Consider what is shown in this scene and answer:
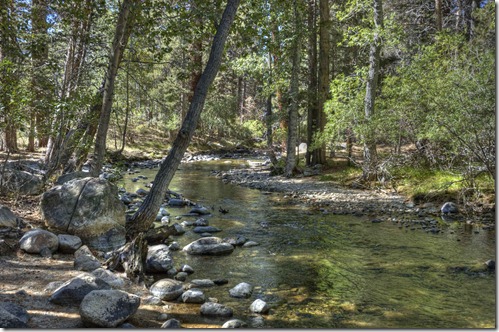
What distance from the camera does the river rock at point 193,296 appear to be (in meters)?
4.90

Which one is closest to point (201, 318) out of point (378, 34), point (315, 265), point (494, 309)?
point (315, 265)

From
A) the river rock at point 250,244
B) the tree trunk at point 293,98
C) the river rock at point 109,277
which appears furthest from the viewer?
the tree trunk at point 293,98

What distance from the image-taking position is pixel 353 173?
1561 centimetres

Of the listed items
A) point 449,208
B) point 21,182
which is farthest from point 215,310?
point 449,208

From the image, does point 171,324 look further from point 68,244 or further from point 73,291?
point 68,244

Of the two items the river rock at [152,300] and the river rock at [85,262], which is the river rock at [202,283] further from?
the river rock at [85,262]

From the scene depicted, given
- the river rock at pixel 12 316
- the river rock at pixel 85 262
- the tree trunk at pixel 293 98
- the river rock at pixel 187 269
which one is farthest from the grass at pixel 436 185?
the river rock at pixel 12 316

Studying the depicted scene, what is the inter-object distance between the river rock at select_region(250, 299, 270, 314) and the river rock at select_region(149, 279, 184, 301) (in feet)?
3.19

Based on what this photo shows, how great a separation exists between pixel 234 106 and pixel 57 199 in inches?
997

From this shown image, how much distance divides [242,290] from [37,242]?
317cm

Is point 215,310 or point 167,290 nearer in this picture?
point 215,310

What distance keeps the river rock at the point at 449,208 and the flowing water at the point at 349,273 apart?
54.6 inches

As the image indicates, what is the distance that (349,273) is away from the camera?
20.0 ft

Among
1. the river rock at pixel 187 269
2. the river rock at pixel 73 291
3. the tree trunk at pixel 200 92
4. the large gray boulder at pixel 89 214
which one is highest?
the tree trunk at pixel 200 92
